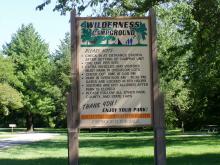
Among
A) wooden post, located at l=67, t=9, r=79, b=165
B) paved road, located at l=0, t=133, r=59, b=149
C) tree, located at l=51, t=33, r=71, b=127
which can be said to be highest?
tree, located at l=51, t=33, r=71, b=127

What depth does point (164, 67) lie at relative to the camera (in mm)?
20969

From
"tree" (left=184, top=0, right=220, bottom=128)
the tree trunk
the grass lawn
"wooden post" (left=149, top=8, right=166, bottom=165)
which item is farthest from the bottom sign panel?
the tree trunk

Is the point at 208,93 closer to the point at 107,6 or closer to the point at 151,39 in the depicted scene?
the point at 107,6

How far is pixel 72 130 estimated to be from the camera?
9.05 meters

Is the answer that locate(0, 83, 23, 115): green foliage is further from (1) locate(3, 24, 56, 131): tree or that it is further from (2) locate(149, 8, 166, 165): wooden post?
(2) locate(149, 8, 166, 165): wooden post

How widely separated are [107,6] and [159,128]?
7865 millimetres

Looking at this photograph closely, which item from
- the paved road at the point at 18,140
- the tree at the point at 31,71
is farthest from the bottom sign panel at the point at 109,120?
the tree at the point at 31,71

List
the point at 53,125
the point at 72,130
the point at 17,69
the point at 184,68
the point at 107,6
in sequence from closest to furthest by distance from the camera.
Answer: the point at 72,130
the point at 107,6
the point at 184,68
the point at 17,69
the point at 53,125

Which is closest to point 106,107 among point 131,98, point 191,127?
point 131,98

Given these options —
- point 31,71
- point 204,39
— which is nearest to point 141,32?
point 204,39

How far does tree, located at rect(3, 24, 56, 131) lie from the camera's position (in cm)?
8700

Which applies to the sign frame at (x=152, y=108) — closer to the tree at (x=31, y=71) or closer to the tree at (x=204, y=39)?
the tree at (x=204, y=39)

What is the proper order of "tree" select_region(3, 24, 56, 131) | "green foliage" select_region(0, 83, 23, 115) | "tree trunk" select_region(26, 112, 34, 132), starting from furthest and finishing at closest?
"tree trunk" select_region(26, 112, 34, 132) → "tree" select_region(3, 24, 56, 131) → "green foliage" select_region(0, 83, 23, 115)

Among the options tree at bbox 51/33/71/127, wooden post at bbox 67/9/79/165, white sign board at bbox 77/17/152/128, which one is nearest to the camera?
wooden post at bbox 67/9/79/165
